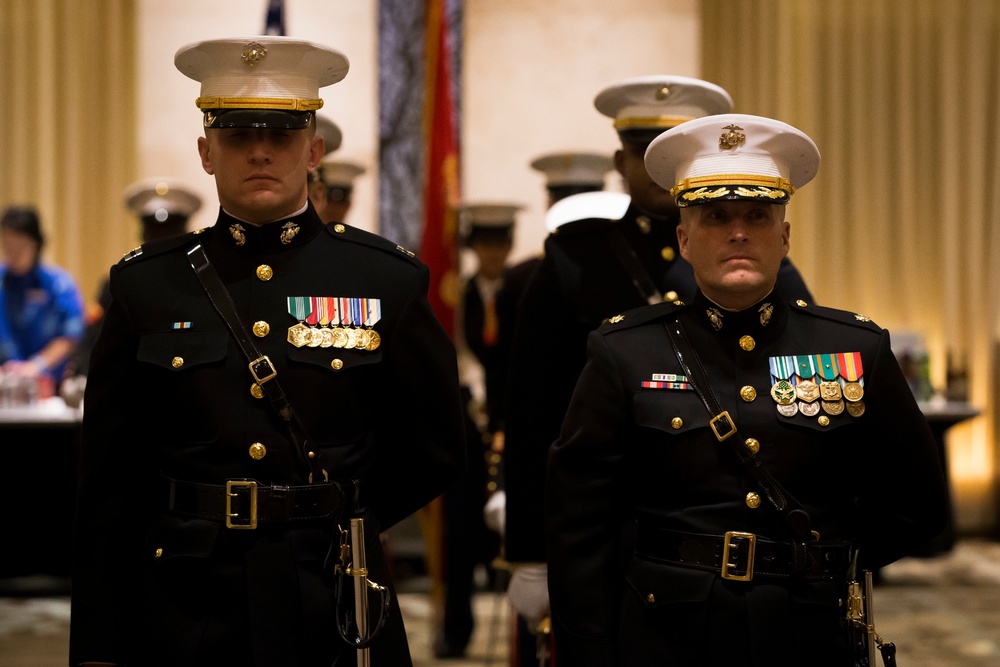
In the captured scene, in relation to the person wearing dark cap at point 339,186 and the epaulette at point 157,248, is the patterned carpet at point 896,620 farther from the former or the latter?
the epaulette at point 157,248

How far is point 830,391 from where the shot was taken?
6.60 ft

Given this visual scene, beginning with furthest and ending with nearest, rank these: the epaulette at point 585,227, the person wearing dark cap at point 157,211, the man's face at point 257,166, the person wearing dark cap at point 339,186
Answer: the person wearing dark cap at point 157,211, the person wearing dark cap at point 339,186, the epaulette at point 585,227, the man's face at point 257,166

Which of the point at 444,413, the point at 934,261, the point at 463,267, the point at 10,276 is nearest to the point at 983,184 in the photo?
the point at 934,261

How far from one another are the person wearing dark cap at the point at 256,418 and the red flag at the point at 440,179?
237 cm

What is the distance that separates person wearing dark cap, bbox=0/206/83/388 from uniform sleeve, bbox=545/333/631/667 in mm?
4818

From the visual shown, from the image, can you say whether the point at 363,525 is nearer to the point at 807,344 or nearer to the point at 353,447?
the point at 353,447

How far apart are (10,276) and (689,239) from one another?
203 inches

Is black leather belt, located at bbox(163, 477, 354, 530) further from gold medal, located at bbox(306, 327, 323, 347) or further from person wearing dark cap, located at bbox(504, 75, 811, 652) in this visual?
person wearing dark cap, located at bbox(504, 75, 811, 652)

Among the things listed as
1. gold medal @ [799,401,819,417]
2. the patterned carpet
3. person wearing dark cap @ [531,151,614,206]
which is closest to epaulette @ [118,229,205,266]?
gold medal @ [799,401,819,417]

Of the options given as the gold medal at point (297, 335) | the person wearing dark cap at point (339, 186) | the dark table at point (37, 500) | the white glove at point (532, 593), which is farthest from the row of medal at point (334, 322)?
the dark table at point (37, 500)

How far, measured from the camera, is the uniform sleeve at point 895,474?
2.01 meters

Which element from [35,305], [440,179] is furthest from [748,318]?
[35,305]

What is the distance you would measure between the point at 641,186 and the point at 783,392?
735mm

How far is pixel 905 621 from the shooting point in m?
5.29
